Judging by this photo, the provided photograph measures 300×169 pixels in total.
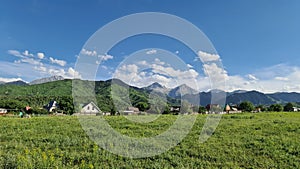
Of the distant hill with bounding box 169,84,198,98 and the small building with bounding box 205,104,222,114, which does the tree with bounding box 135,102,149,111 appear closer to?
the small building with bounding box 205,104,222,114

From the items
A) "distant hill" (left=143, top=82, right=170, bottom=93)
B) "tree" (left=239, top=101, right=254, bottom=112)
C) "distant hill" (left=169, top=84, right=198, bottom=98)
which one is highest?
"distant hill" (left=143, top=82, right=170, bottom=93)

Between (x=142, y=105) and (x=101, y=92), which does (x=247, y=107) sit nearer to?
(x=142, y=105)

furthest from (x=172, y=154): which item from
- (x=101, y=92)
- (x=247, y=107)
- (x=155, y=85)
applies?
(x=247, y=107)

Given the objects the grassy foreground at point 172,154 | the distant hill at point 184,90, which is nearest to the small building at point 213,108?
the distant hill at point 184,90

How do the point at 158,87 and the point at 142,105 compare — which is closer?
the point at 158,87

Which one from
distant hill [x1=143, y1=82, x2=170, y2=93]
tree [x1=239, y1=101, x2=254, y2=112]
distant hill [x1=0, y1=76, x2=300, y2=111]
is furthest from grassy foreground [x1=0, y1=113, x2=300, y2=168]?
tree [x1=239, y1=101, x2=254, y2=112]

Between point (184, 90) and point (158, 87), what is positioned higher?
point (158, 87)

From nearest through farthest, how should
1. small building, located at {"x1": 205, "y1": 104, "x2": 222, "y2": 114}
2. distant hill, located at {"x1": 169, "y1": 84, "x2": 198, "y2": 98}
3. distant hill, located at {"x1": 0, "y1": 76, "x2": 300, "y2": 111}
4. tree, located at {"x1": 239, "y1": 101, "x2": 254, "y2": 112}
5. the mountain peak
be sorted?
distant hill, located at {"x1": 169, "y1": 84, "x2": 198, "y2": 98}, distant hill, located at {"x1": 0, "y1": 76, "x2": 300, "y2": 111}, the mountain peak, small building, located at {"x1": 205, "y1": 104, "x2": 222, "y2": 114}, tree, located at {"x1": 239, "y1": 101, "x2": 254, "y2": 112}

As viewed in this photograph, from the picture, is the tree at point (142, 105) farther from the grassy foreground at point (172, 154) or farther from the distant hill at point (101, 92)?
the grassy foreground at point (172, 154)

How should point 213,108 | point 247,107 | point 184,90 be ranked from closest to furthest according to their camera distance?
point 184,90 → point 213,108 → point 247,107

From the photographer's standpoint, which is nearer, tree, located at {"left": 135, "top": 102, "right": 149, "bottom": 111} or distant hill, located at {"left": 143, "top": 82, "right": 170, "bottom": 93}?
distant hill, located at {"left": 143, "top": 82, "right": 170, "bottom": 93}

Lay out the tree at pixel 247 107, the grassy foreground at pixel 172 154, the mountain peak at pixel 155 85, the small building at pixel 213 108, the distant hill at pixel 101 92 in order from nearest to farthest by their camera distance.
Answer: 1. the grassy foreground at pixel 172 154
2. the distant hill at pixel 101 92
3. the mountain peak at pixel 155 85
4. the small building at pixel 213 108
5. the tree at pixel 247 107

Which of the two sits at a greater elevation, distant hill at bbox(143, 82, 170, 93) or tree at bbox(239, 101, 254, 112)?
distant hill at bbox(143, 82, 170, 93)

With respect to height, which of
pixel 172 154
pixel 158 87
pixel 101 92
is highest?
pixel 101 92
